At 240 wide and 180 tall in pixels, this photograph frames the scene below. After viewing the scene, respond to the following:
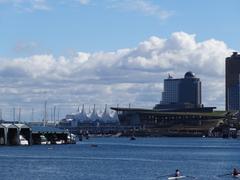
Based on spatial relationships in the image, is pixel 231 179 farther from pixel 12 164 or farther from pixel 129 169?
pixel 12 164

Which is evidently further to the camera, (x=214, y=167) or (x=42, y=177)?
(x=214, y=167)

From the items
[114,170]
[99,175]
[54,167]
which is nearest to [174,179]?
[99,175]

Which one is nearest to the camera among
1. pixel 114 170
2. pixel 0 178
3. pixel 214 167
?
pixel 0 178

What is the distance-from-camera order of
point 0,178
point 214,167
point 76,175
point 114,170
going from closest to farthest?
1. point 0,178
2. point 76,175
3. point 114,170
4. point 214,167

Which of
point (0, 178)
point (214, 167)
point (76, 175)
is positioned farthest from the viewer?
point (214, 167)

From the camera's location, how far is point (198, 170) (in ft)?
444

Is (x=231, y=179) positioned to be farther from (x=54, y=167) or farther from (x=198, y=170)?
(x=54, y=167)

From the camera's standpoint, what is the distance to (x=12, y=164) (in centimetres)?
14562

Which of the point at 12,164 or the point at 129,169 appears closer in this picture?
the point at 129,169

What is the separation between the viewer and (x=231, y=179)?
11556 cm

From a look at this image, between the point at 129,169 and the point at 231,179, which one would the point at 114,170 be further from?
the point at 231,179

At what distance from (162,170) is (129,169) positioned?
5610 millimetres

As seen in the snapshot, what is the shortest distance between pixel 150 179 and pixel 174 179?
3481mm

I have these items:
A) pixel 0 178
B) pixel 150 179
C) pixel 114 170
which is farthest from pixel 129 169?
pixel 0 178
